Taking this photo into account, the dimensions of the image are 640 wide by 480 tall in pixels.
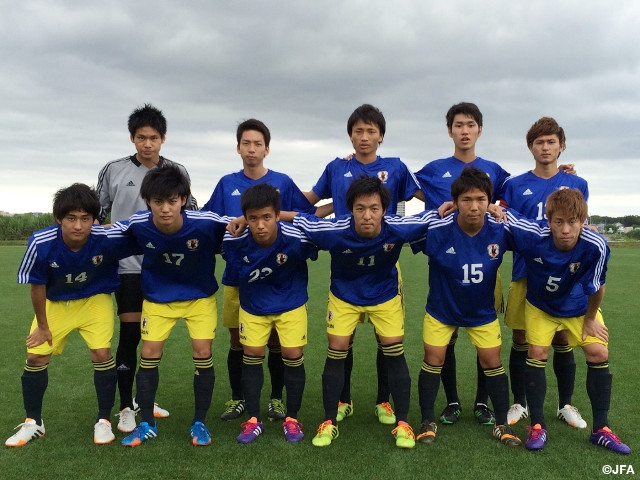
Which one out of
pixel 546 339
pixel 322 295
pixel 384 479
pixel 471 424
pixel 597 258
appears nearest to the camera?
pixel 384 479

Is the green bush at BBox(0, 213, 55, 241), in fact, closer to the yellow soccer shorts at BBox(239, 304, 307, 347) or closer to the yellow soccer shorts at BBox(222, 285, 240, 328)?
the yellow soccer shorts at BBox(222, 285, 240, 328)

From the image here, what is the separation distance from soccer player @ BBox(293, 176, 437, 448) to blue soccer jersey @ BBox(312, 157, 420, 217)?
0.45 m

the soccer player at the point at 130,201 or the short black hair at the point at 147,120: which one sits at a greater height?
the short black hair at the point at 147,120

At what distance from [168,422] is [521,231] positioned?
3065 mm

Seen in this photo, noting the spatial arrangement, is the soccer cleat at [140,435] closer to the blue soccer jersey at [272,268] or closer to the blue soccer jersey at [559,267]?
the blue soccer jersey at [272,268]

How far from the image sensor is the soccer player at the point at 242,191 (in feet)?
13.4

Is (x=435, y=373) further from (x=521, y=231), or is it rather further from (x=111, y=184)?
A: (x=111, y=184)

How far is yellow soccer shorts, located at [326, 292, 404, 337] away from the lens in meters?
3.75

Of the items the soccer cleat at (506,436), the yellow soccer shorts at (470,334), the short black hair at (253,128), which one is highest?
the short black hair at (253,128)

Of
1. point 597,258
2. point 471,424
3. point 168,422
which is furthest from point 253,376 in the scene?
point 597,258

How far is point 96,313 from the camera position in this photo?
383cm

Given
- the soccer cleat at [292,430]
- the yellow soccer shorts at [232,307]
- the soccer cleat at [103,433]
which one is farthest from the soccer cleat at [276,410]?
the soccer cleat at [103,433]

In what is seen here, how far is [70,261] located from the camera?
362cm

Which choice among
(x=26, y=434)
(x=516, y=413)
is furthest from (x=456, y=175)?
(x=26, y=434)
